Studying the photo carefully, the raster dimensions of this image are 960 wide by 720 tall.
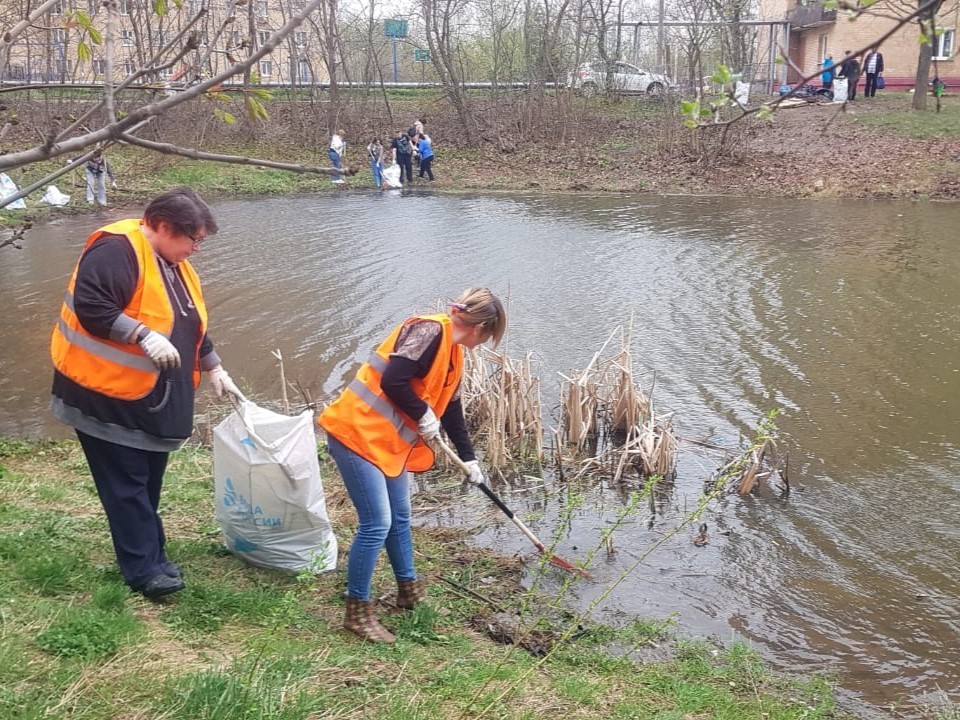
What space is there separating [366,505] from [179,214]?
4.66ft

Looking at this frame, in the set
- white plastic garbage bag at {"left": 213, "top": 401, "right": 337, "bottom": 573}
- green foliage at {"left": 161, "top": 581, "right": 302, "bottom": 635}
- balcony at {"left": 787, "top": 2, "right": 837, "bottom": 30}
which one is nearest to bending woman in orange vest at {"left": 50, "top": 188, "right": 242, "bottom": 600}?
green foliage at {"left": 161, "top": 581, "right": 302, "bottom": 635}

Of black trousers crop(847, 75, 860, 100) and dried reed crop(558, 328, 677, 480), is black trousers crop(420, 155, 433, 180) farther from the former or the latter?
dried reed crop(558, 328, 677, 480)

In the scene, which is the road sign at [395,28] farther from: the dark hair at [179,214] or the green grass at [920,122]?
the dark hair at [179,214]

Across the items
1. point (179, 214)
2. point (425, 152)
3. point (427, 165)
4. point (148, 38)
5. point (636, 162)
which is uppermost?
point (148, 38)

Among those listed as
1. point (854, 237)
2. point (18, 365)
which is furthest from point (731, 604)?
point (854, 237)

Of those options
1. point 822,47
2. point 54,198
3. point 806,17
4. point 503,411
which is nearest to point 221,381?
point 503,411

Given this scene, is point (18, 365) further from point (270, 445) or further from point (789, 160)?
point (789, 160)

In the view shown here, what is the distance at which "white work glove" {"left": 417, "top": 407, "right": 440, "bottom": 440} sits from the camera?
3.89 meters

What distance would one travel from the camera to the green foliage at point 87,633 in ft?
10.7

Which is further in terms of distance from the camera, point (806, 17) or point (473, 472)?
point (806, 17)

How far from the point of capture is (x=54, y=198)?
65.5 ft

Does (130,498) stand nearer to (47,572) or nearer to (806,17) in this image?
(47,572)

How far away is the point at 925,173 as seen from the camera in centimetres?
2269

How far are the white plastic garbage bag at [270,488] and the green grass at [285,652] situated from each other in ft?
0.49
